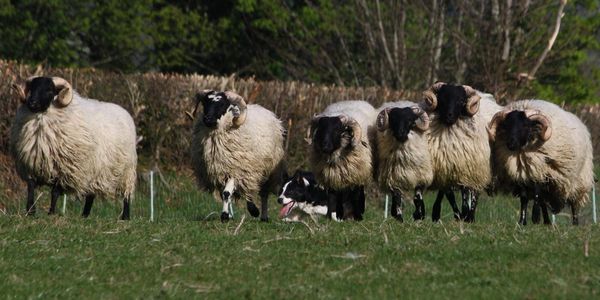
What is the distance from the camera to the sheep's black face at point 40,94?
15641 mm

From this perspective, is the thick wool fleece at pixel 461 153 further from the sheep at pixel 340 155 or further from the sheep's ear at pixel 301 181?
the sheep's ear at pixel 301 181

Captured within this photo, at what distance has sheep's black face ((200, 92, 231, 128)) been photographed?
16.8 m

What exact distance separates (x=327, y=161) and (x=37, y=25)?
21165mm

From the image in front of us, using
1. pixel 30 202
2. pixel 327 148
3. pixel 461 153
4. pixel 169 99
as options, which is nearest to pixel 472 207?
pixel 461 153

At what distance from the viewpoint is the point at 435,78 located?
35625mm

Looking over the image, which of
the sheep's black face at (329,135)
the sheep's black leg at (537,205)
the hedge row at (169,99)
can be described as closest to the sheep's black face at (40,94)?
the sheep's black face at (329,135)

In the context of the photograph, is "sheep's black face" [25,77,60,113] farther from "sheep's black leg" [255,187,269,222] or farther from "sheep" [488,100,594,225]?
"sheep" [488,100,594,225]

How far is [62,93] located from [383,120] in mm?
4472

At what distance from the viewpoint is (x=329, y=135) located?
16.5 m

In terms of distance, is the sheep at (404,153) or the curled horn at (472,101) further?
the curled horn at (472,101)

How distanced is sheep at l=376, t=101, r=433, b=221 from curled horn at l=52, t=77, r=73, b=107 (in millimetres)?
4341

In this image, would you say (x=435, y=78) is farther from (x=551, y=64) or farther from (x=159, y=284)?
(x=159, y=284)

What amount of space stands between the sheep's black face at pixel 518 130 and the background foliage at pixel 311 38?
13.1 metres

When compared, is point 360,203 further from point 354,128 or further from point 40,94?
point 40,94
